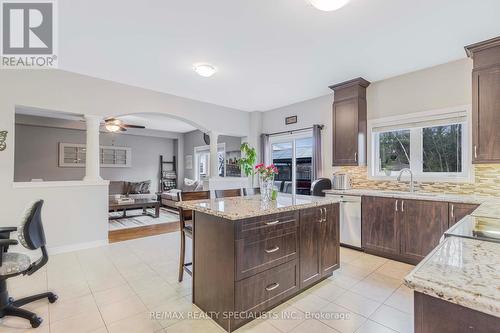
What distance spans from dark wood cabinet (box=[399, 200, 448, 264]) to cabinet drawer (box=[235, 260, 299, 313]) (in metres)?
1.88

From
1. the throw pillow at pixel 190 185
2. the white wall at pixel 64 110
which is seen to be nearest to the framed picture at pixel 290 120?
the white wall at pixel 64 110

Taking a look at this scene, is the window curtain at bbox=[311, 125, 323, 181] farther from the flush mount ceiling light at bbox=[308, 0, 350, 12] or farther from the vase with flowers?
the flush mount ceiling light at bbox=[308, 0, 350, 12]

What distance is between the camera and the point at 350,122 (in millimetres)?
4156

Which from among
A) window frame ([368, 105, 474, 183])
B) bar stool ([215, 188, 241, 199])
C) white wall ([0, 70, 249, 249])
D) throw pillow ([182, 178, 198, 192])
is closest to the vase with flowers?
bar stool ([215, 188, 241, 199])

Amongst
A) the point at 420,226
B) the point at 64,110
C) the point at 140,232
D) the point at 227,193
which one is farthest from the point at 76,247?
the point at 420,226

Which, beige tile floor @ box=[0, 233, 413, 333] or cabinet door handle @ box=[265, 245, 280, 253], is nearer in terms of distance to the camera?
beige tile floor @ box=[0, 233, 413, 333]

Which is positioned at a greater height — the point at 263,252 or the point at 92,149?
the point at 92,149

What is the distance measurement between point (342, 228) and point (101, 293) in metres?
3.41

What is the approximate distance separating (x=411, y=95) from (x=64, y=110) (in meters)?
5.36

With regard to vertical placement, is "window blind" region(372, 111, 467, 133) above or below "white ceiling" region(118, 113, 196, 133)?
below

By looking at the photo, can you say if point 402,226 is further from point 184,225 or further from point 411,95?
point 184,225

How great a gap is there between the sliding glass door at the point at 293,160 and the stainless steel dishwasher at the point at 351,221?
1.38 m

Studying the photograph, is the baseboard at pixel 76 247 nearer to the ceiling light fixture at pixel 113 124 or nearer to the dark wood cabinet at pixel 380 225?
the ceiling light fixture at pixel 113 124

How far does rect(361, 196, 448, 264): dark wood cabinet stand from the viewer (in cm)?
306
